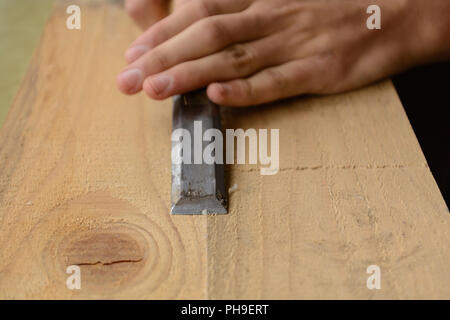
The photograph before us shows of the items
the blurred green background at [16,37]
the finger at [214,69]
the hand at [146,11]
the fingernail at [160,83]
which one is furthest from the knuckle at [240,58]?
the blurred green background at [16,37]

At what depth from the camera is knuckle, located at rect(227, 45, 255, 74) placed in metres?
0.86

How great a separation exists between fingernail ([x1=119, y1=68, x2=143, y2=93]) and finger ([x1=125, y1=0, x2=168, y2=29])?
9.5 inches

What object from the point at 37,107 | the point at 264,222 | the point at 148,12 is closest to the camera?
the point at 264,222

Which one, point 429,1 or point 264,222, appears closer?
point 264,222

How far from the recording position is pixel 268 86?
33.7 inches

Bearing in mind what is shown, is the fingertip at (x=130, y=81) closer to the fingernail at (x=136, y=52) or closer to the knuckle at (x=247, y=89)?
the fingernail at (x=136, y=52)

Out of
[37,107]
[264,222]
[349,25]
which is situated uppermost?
[349,25]

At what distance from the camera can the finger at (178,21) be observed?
867 millimetres

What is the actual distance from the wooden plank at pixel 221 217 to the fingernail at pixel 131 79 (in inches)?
1.8

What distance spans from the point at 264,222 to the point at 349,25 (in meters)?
0.46
